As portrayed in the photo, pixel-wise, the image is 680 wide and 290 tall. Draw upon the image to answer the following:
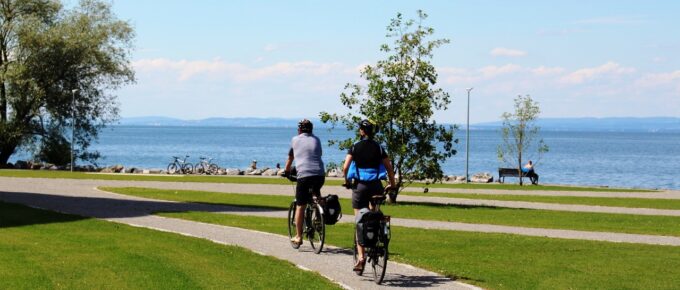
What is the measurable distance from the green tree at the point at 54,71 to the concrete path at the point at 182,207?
2016 centimetres

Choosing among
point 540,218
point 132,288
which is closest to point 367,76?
point 540,218

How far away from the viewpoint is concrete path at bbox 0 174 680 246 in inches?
783

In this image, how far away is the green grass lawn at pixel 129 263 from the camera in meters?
12.3

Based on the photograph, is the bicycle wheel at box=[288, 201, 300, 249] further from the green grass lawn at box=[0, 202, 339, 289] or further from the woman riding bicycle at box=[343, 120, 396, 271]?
the woman riding bicycle at box=[343, 120, 396, 271]

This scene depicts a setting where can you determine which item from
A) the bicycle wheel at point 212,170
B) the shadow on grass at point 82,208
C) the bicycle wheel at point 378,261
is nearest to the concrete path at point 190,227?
the shadow on grass at point 82,208

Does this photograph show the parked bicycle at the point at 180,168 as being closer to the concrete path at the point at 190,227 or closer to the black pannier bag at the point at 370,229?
the concrete path at the point at 190,227

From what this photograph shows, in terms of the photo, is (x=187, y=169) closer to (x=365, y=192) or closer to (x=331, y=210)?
(x=331, y=210)

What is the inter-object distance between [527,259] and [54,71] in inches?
1887

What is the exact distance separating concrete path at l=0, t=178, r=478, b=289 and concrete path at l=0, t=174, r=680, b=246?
25mm

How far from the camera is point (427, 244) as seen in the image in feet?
57.5

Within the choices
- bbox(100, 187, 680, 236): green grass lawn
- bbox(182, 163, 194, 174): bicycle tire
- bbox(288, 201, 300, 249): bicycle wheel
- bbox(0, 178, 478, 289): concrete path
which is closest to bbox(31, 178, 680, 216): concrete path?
bbox(100, 187, 680, 236): green grass lawn

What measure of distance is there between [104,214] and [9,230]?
4212 millimetres

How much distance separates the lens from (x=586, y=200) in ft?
113

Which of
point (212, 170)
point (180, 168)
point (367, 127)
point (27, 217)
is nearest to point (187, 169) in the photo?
→ point (180, 168)
